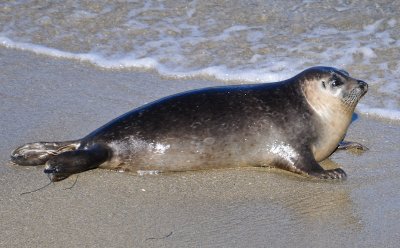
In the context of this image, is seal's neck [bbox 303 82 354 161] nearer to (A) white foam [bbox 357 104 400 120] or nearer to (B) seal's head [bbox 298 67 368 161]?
(B) seal's head [bbox 298 67 368 161]

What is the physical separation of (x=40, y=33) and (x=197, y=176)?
12.9 ft

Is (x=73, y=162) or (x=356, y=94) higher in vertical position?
(x=356, y=94)

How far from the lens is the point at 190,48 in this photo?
25.0ft

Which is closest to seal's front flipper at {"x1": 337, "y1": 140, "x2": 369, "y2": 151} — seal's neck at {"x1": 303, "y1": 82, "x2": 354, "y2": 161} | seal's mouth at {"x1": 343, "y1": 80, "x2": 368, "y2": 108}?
seal's neck at {"x1": 303, "y1": 82, "x2": 354, "y2": 161}

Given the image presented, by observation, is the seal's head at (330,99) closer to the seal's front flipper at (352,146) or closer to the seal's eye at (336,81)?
the seal's eye at (336,81)

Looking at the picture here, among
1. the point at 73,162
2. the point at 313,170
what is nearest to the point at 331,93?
the point at 313,170

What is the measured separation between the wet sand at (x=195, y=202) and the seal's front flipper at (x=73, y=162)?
55 millimetres

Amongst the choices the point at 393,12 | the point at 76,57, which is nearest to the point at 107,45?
the point at 76,57

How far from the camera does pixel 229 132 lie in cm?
514

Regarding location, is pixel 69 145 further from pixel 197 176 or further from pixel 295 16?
pixel 295 16

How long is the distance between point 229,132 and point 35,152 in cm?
122

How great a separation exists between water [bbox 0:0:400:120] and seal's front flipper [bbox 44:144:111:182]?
220 centimetres

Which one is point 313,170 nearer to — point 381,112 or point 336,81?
point 336,81

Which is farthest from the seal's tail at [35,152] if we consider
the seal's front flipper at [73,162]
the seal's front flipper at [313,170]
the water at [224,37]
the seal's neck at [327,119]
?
the water at [224,37]
